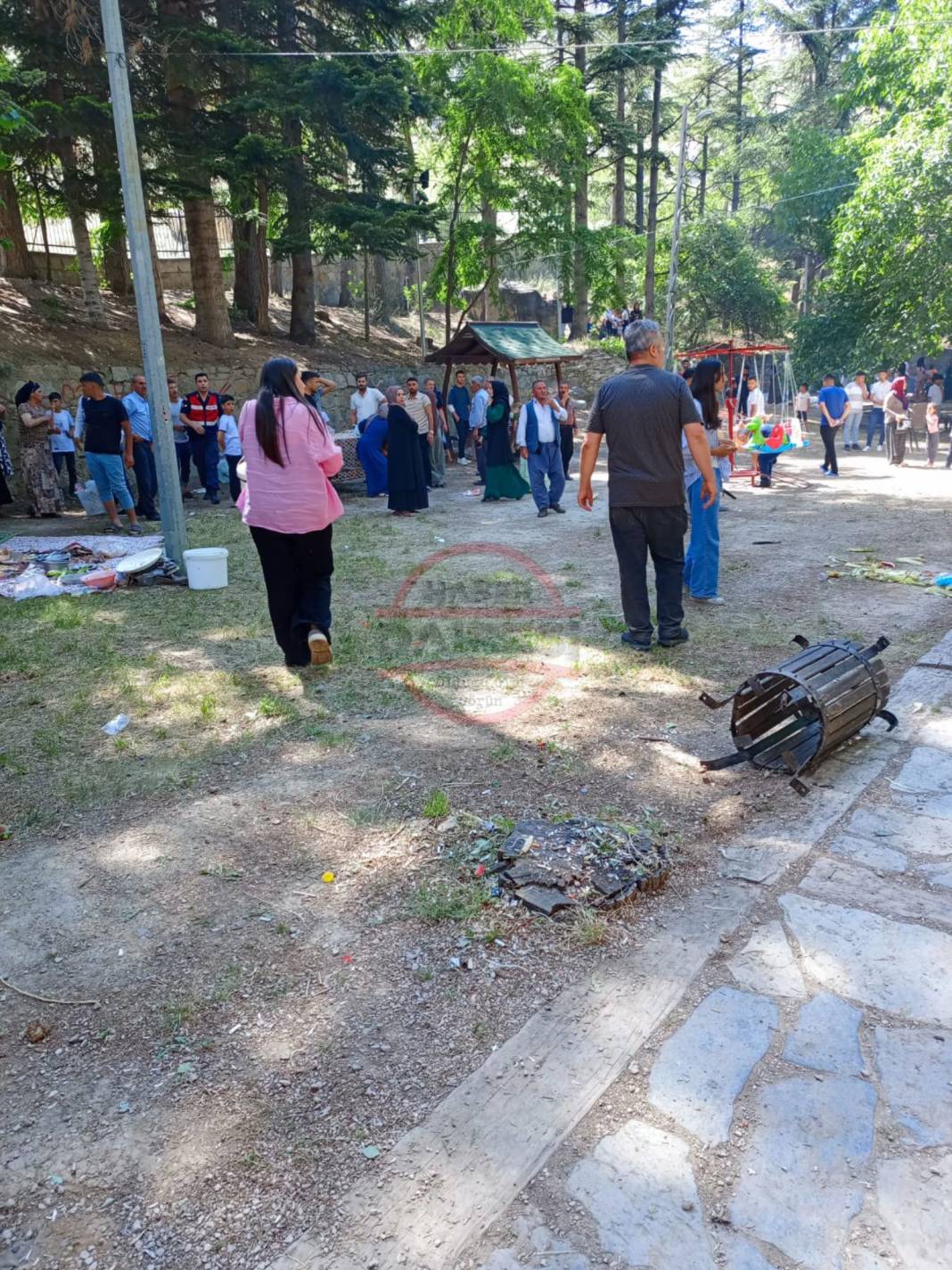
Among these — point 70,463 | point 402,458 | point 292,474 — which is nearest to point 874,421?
point 402,458

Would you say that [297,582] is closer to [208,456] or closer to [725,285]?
[208,456]

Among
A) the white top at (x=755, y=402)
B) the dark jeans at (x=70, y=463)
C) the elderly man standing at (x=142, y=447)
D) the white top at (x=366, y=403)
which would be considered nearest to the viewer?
the elderly man standing at (x=142, y=447)

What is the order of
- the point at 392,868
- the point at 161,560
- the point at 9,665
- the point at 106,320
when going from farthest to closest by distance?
the point at 106,320 < the point at 161,560 < the point at 9,665 < the point at 392,868

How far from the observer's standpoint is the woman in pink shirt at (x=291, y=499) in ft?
16.8

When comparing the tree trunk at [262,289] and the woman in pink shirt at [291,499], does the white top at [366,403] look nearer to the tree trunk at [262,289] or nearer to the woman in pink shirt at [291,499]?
the tree trunk at [262,289]

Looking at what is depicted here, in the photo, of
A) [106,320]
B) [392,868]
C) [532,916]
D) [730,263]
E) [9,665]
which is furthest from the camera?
[730,263]

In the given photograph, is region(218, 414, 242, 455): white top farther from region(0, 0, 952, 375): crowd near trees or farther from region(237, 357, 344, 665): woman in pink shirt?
region(237, 357, 344, 665): woman in pink shirt

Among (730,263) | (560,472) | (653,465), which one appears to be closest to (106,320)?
(560,472)

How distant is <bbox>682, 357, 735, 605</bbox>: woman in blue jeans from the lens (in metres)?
6.59

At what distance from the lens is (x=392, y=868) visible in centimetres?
341

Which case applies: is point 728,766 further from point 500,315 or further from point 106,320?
point 500,315

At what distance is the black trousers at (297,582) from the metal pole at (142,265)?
11.1 ft

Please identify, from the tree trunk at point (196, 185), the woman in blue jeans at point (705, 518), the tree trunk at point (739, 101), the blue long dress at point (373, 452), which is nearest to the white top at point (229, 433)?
the blue long dress at point (373, 452)

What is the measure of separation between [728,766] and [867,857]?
847 mm
